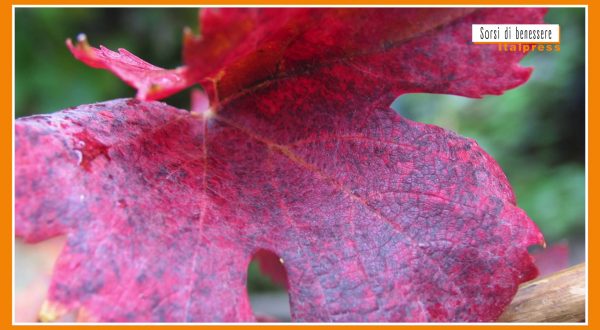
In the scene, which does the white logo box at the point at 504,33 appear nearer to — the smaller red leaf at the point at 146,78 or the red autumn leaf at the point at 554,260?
the smaller red leaf at the point at 146,78

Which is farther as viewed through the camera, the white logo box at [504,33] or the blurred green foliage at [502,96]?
the blurred green foliage at [502,96]

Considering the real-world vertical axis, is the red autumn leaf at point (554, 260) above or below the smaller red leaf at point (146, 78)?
below

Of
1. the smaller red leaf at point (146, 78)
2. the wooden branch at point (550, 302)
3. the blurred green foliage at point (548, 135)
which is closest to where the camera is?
the smaller red leaf at point (146, 78)

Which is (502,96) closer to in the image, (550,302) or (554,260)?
(554,260)

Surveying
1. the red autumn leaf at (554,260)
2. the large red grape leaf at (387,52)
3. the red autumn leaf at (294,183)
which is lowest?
the red autumn leaf at (554,260)

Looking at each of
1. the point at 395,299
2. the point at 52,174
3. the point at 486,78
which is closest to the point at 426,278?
the point at 395,299

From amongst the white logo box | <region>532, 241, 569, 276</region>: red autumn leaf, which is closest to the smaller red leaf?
the white logo box

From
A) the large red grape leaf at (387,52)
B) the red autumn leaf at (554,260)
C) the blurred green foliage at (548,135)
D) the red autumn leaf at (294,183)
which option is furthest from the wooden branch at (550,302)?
the blurred green foliage at (548,135)
